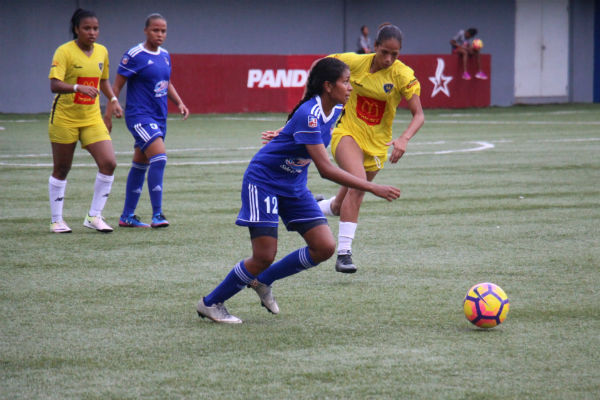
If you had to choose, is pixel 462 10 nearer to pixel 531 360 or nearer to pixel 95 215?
pixel 95 215

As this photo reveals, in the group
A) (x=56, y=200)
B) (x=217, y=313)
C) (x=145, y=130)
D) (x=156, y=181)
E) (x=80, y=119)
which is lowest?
(x=217, y=313)

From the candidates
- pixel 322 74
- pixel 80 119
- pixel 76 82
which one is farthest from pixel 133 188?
pixel 322 74

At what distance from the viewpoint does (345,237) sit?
7.83m

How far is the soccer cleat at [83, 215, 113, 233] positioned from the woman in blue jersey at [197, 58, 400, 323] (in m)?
3.79

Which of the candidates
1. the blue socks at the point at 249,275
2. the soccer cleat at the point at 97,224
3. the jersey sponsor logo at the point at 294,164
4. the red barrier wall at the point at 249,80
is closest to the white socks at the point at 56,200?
the soccer cleat at the point at 97,224

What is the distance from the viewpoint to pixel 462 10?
120 feet

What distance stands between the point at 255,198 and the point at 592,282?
8.85 feet

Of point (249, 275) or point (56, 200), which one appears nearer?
point (249, 275)

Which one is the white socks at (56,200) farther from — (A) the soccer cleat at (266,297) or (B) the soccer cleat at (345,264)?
(A) the soccer cleat at (266,297)

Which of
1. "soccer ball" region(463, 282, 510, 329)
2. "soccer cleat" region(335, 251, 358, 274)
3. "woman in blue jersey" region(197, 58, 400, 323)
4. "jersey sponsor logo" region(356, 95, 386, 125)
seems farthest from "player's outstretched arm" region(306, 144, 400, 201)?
"jersey sponsor logo" region(356, 95, 386, 125)

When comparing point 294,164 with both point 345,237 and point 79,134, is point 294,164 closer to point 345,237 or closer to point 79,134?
point 345,237

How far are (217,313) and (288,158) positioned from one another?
1.04m

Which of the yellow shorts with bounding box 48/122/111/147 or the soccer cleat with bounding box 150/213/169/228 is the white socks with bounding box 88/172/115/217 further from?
the soccer cleat with bounding box 150/213/169/228

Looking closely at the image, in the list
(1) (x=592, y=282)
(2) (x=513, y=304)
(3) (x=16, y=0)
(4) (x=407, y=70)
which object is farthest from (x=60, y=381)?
(3) (x=16, y=0)
